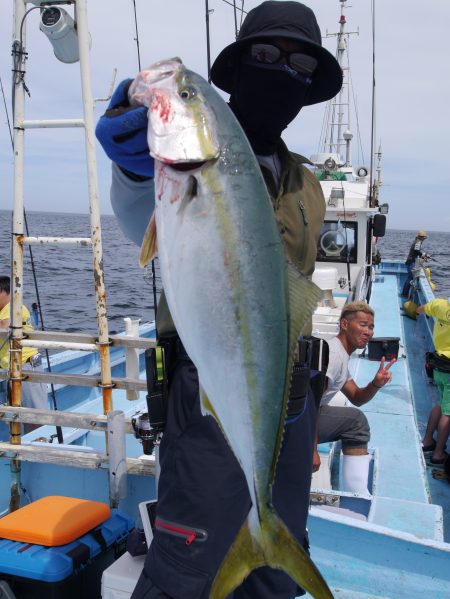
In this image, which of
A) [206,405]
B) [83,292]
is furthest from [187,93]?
[83,292]

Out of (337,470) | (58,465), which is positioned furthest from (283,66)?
(337,470)

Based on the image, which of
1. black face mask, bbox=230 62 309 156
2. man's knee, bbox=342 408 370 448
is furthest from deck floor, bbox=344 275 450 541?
black face mask, bbox=230 62 309 156

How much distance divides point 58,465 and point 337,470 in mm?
3002

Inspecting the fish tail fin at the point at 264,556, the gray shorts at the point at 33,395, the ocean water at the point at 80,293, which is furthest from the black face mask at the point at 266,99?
the ocean water at the point at 80,293

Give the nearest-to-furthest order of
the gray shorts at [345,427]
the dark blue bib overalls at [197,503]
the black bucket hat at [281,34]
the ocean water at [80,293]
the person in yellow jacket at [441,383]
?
1. the dark blue bib overalls at [197,503]
2. the black bucket hat at [281,34]
3. the gray shorts at [345,427]
4. the person in yellow jacket at [441,383]
5. the ocean water at [80,293]

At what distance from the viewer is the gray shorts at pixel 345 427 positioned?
4.73 meters

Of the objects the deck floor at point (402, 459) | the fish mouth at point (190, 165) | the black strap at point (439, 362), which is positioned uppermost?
the fish mouth at point (190, 165)

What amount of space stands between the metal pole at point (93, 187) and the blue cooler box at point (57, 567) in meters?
0.83

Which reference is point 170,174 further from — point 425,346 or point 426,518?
point 425,346

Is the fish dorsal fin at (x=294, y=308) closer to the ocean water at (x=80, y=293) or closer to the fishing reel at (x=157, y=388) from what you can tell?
the fishing reel at (x=157, y=388)

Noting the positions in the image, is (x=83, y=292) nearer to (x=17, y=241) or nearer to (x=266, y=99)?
(x=17, y=241)

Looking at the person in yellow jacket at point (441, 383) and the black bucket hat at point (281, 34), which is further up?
the black bucket hat at point (281, 34)

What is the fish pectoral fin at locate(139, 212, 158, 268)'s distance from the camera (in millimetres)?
1597

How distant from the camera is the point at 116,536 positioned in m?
2.94
